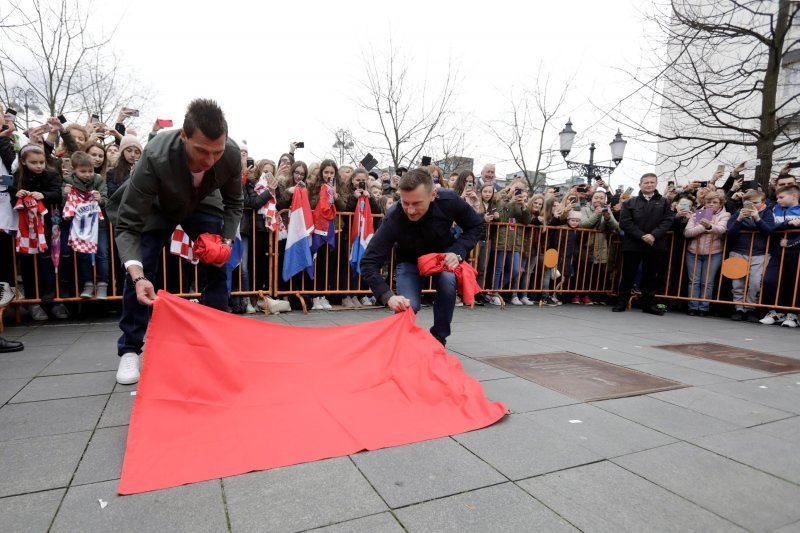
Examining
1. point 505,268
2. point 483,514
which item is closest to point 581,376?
point 483,514

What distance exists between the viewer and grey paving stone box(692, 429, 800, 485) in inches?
91.0

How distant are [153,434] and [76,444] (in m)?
0.52

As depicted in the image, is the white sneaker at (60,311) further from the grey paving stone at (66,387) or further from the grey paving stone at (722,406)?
the grey paving stone at (722,406)

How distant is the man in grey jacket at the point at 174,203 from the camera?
271 cm

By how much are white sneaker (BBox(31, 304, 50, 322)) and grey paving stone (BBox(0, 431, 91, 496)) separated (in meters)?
4.01

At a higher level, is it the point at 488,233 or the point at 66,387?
the point at 488,233

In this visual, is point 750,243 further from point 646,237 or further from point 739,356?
point 739,356

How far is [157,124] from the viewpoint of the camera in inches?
197

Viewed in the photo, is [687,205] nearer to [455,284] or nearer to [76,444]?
[455,284]

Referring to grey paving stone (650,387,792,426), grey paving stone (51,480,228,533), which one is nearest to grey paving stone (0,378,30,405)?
→ grey paving stone (51,480,228,533)

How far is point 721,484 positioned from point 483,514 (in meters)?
1.18

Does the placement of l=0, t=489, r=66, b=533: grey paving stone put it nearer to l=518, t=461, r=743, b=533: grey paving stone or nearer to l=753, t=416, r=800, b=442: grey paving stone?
l=518, t=461, r=743, b=533: grey paving stone

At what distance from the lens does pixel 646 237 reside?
25.5 ft

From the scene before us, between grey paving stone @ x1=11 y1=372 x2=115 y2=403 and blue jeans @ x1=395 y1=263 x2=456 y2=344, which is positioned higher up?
blue jeans @ x1=395 y1=263 x2=456 y2=344
